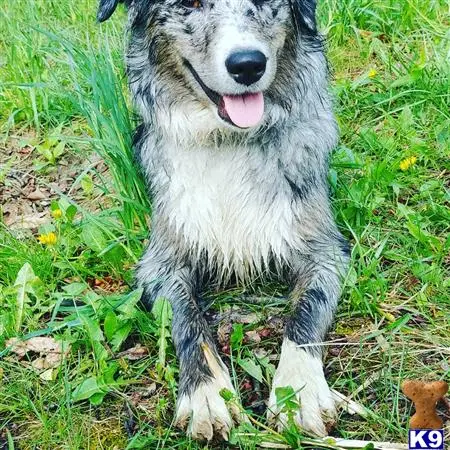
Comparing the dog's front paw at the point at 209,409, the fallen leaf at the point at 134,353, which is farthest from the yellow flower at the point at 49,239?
the dog's front paw at the point at 209,409

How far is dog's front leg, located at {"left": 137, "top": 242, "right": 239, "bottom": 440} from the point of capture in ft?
8.24

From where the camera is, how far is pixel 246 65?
8.81 feet

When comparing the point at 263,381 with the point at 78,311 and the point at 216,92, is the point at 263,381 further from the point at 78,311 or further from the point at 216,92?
the point at 216,92

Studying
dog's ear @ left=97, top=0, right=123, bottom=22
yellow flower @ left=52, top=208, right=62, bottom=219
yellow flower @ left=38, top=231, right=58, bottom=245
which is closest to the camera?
dog's ear @ left=97, top=0, right=123, bottom=22

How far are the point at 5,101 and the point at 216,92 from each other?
2185 millimetres

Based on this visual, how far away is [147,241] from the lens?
11.4ft

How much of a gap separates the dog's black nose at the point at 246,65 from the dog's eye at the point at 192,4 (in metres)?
0.36

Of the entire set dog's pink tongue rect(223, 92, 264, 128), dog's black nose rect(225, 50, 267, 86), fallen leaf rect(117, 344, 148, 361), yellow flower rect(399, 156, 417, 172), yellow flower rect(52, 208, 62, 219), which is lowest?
fallen leaf rect(117, 344, 148, 361)

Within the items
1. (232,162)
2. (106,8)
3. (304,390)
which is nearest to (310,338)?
(304,390)

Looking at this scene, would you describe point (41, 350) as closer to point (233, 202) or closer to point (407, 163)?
point (233, 202)

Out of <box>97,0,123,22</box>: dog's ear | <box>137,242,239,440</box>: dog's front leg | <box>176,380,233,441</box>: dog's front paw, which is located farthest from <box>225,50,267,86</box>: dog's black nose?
<box>176,380,233,441</box>: dog's front paw

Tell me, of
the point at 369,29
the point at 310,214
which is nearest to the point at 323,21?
the point at 369,29

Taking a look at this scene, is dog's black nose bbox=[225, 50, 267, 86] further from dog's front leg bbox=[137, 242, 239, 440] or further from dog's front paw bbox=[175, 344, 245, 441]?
dog's front paw bbox=[175, 344, 245, 441]

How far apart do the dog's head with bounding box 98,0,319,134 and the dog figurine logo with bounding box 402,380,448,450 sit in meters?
1.18
